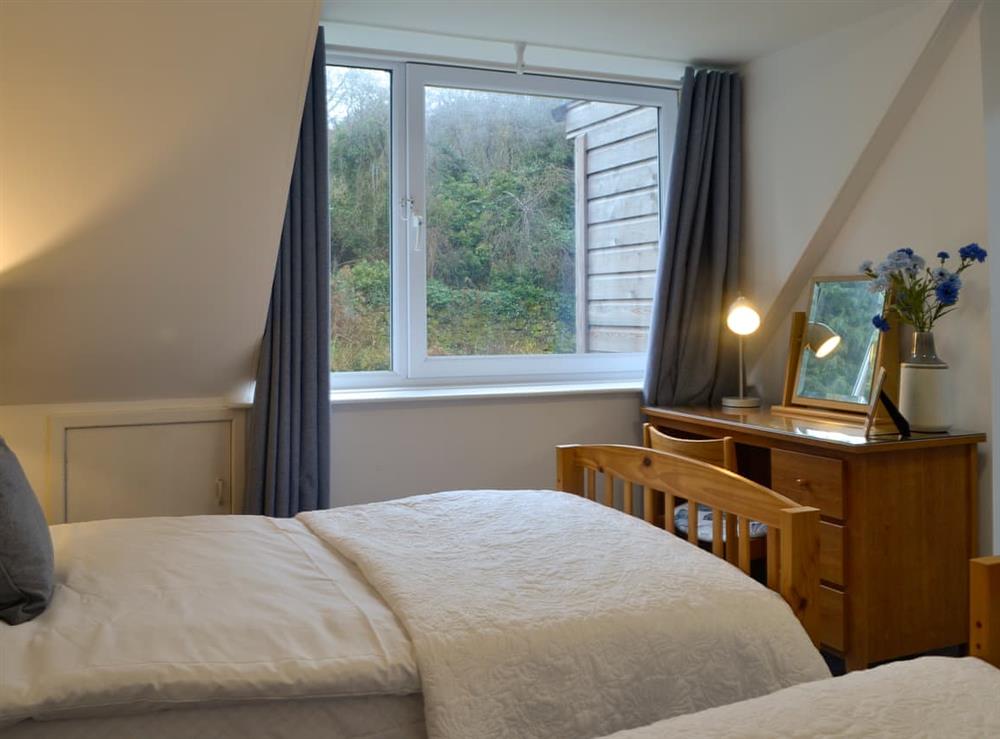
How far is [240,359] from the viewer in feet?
9.84

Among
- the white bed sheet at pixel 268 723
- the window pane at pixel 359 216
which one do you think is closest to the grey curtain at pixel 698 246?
the window pane at pixel 359 216

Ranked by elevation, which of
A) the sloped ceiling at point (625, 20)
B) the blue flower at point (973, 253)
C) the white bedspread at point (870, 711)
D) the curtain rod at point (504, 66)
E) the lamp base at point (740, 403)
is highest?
the sloped ceiling at point (625, 20)

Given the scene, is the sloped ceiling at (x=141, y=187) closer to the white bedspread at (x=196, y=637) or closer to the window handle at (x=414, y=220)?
the window handle at (x=414, y=220)

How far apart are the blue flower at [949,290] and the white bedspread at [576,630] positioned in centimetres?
125

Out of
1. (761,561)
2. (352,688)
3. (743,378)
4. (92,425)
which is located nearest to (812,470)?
(761,561)

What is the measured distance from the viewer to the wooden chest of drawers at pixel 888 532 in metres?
2.58

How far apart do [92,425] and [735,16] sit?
234 cm

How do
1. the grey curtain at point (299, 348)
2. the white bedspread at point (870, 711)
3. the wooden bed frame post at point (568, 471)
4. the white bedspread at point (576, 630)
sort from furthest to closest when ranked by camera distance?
the grey curtain at point (299, 348), the wooden bed frame post at point (568, 471), the white bedspread at point (576, 630), the white bedspread at point (870, 711)

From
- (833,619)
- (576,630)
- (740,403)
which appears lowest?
(833,619)

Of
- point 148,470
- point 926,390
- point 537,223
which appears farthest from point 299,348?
point 926,390

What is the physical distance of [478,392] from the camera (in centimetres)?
331

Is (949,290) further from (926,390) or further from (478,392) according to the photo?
(478,392)

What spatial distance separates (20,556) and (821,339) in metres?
2.48

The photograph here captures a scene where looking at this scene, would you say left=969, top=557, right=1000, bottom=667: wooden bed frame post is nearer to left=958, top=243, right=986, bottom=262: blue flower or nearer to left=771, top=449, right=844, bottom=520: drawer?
left=771, top=449, right=844, bottom=520: drawer
